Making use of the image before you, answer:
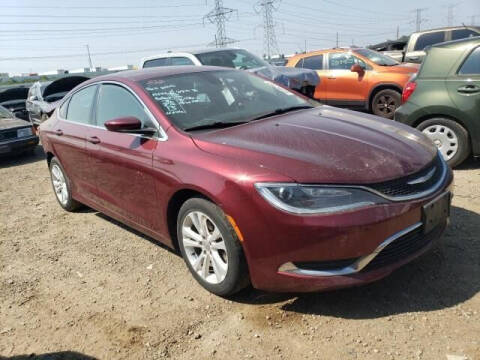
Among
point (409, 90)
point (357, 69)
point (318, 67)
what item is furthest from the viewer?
point (318, 67)

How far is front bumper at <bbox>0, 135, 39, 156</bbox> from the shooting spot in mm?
9359

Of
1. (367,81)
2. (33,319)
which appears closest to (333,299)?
(33,319)

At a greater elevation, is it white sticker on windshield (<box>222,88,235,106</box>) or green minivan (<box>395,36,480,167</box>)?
white sticker on windshield (<box>222,88,235,106</box>)

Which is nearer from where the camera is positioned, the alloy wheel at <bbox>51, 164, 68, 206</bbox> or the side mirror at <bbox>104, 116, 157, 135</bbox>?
the side mirror at <bbox>104, 116, 157, 135</bbox>

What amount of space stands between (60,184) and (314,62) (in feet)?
24.0

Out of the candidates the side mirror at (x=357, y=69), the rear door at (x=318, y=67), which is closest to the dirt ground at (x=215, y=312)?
the side mirror at (x=357, y=69)

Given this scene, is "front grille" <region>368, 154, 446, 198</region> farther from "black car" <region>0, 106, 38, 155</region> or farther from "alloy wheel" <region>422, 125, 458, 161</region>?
"black car" <region>0, 106, 38, 155</region>

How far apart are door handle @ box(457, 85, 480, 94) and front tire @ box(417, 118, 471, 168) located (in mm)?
372

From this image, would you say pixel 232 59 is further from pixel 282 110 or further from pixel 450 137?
pixel 282 110

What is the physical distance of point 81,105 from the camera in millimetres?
4691

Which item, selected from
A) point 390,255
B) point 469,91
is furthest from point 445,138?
Result: point 390,255

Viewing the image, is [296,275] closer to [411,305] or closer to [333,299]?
[333,299]

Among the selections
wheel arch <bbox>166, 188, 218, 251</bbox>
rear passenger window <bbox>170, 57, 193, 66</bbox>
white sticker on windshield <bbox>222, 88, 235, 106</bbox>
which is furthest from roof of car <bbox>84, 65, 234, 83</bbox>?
rear passenger window <bbox>170, 57, 193, 66</bbox>

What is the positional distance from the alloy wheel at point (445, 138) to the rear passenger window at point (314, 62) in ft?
18.0
